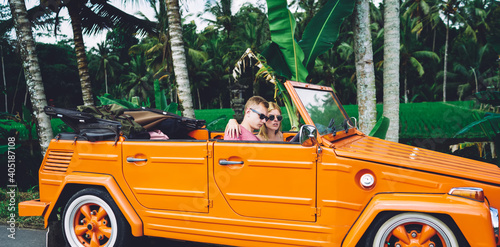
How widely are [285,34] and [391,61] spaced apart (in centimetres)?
199

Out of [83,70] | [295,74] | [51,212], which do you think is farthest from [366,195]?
[83,70]

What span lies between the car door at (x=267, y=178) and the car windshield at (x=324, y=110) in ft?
1.12

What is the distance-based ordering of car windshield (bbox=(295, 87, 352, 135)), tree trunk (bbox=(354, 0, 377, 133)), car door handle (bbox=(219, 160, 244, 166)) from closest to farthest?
car door handle (bbox=(219, 160, 244, 166)) < car windshield (bbox=(295, 87, 352, 135)) < tree trunk (bbox=(354, 0, 377, 133))

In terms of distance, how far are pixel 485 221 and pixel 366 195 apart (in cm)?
76

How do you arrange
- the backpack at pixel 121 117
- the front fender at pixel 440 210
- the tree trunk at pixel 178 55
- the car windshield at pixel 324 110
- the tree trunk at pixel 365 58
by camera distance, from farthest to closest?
the tree trunk at pixel 178 55, the tree trunk at pixel 365 58, the backpack at pixel 121 117, the car windshield at pixel 324 110, the front fender at pixel 440 210

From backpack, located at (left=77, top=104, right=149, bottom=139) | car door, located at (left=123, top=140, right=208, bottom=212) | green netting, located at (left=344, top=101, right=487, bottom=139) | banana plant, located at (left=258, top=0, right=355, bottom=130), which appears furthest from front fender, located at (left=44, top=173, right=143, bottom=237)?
green netting, located at (left=344, top=101, right=487, bottom=139)

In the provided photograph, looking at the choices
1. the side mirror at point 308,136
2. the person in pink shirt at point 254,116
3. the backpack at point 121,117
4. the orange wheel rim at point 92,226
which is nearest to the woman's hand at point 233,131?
the person in pink shirt at point 254,116

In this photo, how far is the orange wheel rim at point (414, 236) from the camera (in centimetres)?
252

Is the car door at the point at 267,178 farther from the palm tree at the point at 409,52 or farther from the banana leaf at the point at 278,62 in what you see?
the palm tree at the point at 409,52

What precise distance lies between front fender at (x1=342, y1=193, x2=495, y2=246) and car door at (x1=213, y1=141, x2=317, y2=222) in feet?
1.24

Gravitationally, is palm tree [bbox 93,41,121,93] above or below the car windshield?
above

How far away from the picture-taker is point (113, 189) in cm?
334

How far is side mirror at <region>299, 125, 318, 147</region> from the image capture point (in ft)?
8.90

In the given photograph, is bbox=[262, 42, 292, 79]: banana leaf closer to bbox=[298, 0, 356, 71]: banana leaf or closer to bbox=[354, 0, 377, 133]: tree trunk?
bbox=[298, 0, 356, 71]: banana leaf
